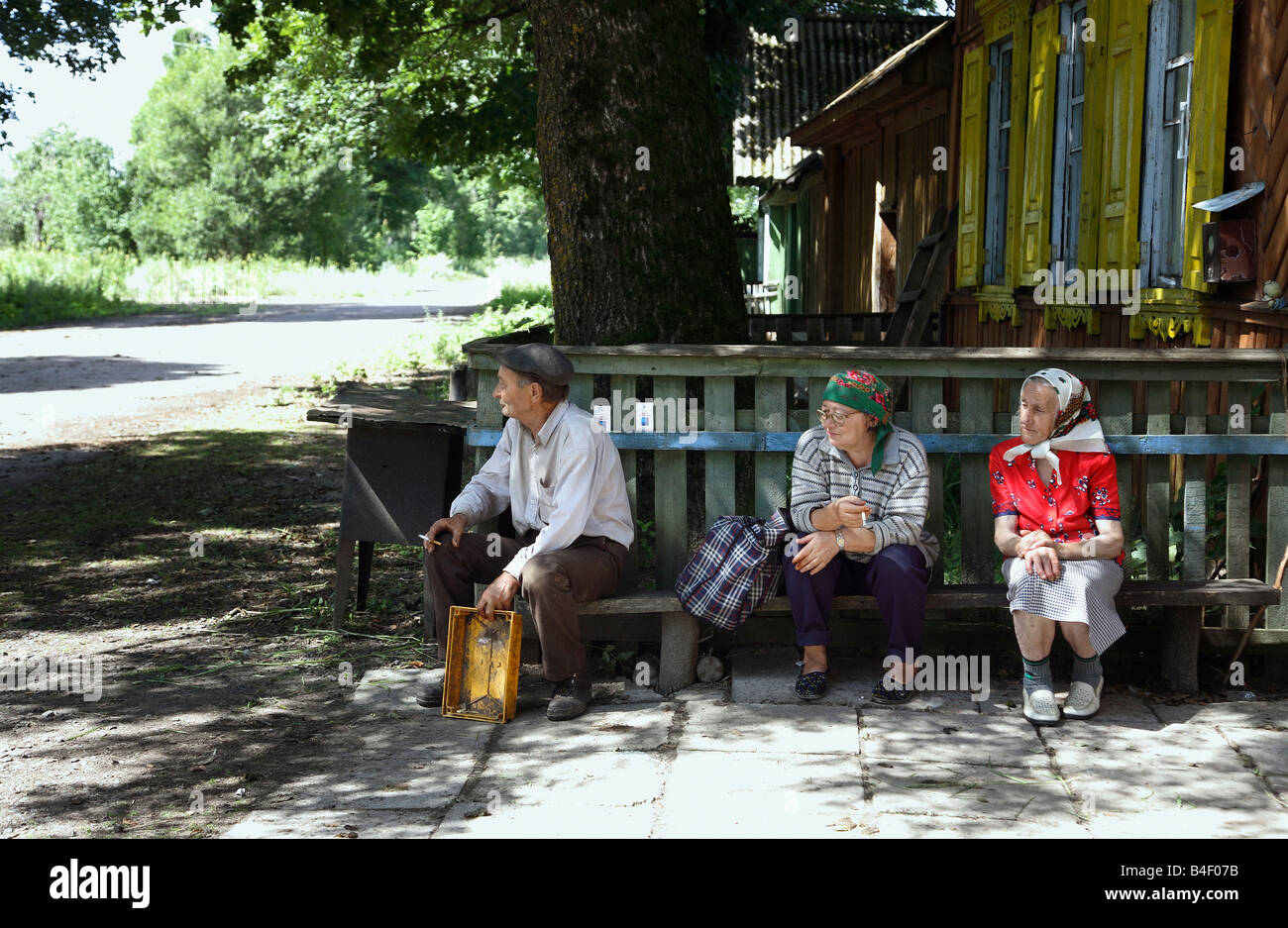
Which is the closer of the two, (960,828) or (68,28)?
(960,828)

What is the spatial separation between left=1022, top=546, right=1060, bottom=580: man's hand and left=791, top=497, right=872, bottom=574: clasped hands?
2.13 ft

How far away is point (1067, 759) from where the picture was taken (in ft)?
15.4

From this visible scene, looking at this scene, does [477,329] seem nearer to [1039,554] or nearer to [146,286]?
[1039,554]

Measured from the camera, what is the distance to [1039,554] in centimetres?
498

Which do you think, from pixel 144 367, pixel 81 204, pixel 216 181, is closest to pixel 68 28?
pixel 144 367

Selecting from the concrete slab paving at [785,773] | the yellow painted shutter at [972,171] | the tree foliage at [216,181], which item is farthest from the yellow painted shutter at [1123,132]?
the tree foliage at [216,181]

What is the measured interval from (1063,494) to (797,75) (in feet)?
55.4

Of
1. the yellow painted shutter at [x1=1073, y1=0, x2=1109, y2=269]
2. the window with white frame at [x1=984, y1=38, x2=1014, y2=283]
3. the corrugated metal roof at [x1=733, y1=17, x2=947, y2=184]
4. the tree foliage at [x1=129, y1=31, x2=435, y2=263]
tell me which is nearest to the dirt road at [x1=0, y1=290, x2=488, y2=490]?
the corrugated metal roof at [x1=733, y1=17, x2=947, y2=184]

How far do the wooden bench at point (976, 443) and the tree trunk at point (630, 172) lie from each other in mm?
1333

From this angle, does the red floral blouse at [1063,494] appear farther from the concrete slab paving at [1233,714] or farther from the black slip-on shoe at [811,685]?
the black slip-on shoe at [811,685]

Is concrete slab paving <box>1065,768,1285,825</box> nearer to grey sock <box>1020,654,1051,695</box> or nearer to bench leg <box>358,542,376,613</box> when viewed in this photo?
grey sock <box>1020,654,1051,695</box>

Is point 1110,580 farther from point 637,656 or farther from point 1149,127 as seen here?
point 1149,127

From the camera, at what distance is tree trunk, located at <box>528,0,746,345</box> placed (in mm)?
6812
